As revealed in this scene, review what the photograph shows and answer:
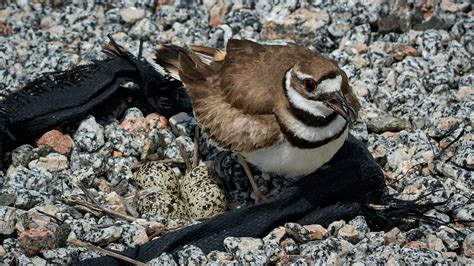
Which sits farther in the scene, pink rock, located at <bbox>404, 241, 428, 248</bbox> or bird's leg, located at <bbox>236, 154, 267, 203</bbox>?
bird's leg, located at <bbox>236, 154, 267, 203</bbox>

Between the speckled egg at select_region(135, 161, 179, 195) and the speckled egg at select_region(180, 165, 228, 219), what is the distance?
9 centimetres

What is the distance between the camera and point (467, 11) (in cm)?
679

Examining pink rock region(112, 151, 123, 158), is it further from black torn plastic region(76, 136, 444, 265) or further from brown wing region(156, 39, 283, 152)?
black torn plastic region(76, 136, 444, 265)

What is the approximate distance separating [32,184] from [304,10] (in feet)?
8.03

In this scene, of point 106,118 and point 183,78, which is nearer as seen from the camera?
point 183,78

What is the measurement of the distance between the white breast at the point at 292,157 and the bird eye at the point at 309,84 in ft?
1.07

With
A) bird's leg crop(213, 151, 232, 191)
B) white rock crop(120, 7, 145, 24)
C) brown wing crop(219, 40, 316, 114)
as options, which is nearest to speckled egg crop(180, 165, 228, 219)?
bird's leg crop(213, 151, 232, 191)

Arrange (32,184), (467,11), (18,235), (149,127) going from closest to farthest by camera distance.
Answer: (18,235) < (32,184) < (149,127) < (467,11)

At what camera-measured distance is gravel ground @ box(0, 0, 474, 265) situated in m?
4.96

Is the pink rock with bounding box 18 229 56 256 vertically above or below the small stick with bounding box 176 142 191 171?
above

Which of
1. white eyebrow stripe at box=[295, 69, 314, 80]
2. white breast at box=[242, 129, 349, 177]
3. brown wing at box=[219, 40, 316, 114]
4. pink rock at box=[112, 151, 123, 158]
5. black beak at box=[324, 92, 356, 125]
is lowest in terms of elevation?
pink rock at box=[112, 151, 123, 158]

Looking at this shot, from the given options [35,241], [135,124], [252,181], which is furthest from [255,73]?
[35,241]

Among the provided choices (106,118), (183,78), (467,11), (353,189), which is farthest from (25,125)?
(467,11)

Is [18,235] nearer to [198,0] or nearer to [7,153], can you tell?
[7,153]
